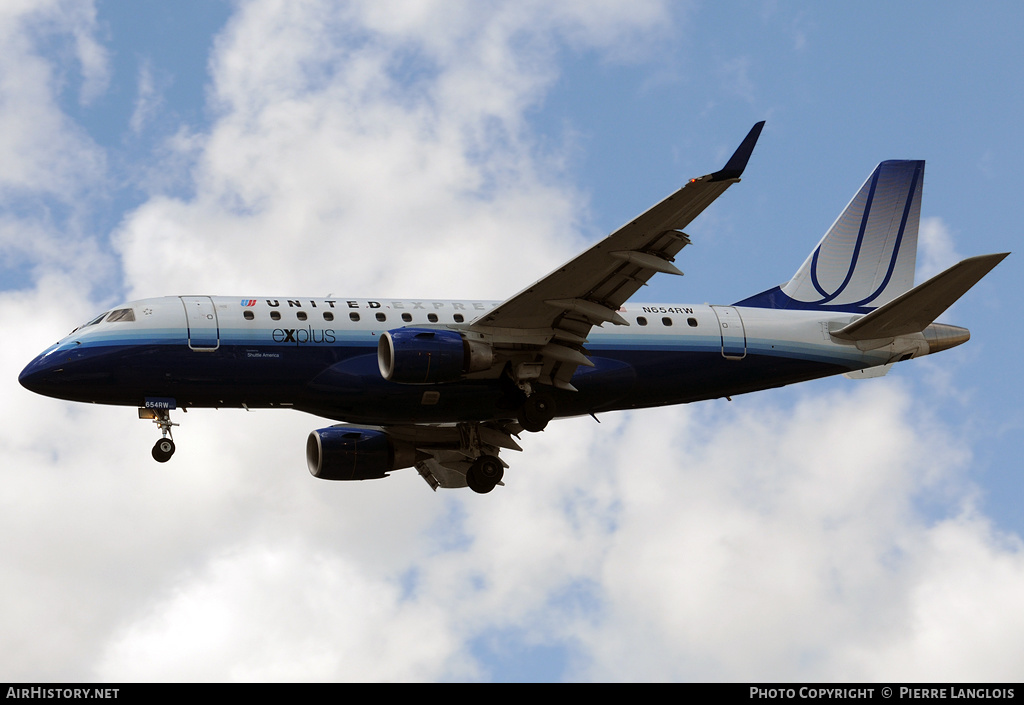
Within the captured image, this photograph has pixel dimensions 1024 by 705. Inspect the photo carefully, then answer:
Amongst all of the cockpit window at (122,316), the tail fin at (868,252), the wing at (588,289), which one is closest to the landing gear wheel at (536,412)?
the wing at (588,289)

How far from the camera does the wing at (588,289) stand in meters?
31.9

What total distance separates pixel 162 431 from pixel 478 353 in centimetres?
858

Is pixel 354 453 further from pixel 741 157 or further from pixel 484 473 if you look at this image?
pixel 741 157

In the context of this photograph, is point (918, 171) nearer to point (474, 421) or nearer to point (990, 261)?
point (990, 261)

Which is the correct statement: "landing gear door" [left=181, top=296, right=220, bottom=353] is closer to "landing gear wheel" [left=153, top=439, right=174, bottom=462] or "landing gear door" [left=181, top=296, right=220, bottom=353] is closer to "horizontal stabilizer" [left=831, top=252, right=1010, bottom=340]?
"landing gear wheel" [left=153, top=439, right=174, bottom=462]

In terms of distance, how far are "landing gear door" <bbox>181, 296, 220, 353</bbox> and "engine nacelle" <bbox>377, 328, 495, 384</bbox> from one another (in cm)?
428

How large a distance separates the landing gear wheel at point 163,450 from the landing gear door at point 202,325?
2.78 meters

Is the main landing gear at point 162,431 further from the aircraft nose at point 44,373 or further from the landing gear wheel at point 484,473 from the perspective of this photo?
the landing gear wheel at point 484,473

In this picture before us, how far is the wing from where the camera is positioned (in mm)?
31906

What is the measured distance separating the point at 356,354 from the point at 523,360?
176 inches

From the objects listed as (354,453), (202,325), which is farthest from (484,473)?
(202,325)

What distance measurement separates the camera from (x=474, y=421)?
40.7 m

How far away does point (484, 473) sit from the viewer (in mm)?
42688
